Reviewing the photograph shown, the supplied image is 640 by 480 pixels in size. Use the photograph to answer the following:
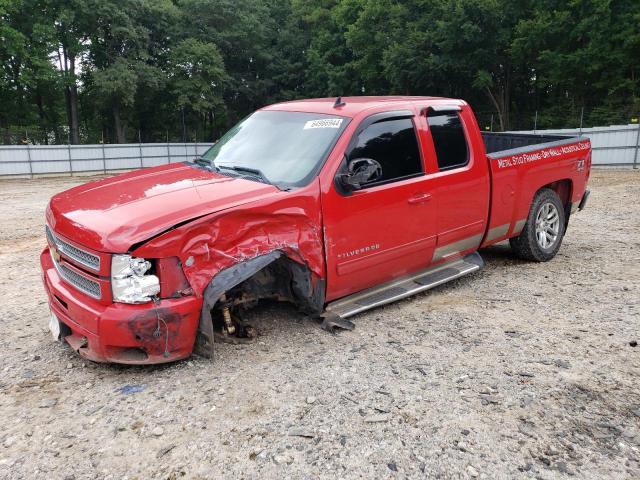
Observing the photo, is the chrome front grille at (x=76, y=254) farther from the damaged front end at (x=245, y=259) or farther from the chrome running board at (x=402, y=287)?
the chrome running board at (x=402, y=287)

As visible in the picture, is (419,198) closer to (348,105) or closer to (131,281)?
(348,105)

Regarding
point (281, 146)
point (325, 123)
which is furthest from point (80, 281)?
point (325, 123)

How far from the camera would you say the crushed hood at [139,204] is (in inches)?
128

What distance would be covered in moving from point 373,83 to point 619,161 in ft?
74.8

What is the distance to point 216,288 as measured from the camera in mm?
3473

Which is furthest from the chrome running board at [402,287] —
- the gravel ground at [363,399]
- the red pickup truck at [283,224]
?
the gravel ground at [363,399]

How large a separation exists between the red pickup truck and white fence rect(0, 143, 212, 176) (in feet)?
73.0

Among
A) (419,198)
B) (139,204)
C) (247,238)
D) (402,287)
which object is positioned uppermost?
(139,204)

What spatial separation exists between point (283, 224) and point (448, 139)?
81.7 inches

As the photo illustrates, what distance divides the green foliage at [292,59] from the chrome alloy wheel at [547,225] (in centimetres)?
2131

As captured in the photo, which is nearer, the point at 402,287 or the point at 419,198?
the point at 419,198

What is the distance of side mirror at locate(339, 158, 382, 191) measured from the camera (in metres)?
4.01

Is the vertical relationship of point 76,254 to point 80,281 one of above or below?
above

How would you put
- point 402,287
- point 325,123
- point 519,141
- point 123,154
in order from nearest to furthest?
1. point 325,123
2. point 402,287
3. point 519,141
4. point 123,154
